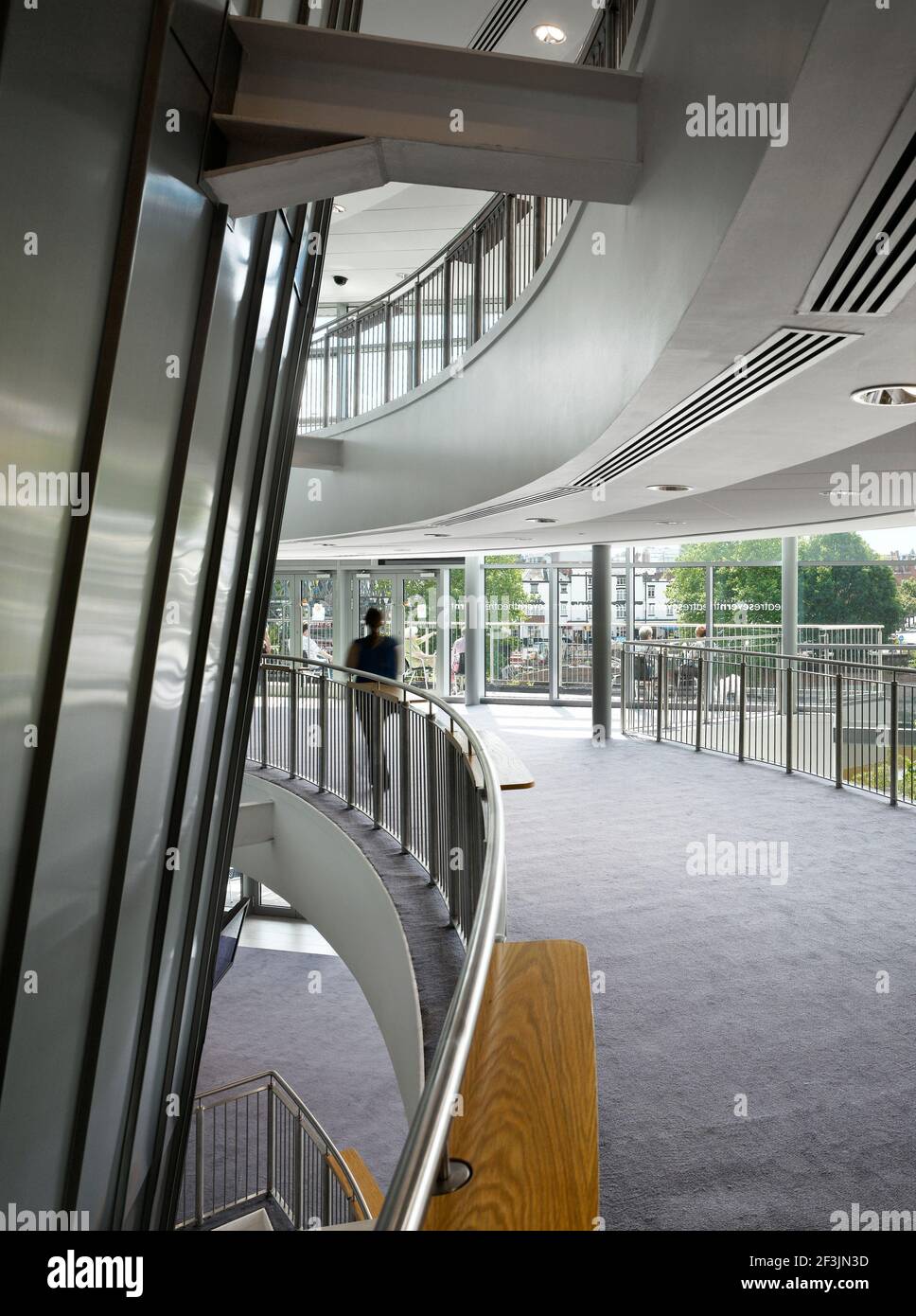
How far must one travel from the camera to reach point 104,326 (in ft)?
8.90

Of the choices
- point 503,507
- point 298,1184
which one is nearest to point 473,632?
point 503,507

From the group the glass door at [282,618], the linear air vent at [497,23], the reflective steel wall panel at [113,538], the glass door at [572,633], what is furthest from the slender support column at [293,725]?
the glass door at [572,633]

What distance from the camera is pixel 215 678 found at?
4.74m

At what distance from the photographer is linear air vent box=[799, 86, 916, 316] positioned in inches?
85.6

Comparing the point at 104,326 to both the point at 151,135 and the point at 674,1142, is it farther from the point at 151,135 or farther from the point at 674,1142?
the point at 674,1142

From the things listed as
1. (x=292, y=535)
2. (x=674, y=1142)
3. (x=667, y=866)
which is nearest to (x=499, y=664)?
(x=292, y=535)

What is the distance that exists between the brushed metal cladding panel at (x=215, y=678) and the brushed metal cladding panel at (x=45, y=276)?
1586mm

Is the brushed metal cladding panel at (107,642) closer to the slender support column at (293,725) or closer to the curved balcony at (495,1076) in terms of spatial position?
the curved balcony at (495,1076)

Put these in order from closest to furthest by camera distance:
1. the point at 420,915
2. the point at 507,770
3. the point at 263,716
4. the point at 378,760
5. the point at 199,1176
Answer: the point at 507,770 → the point at 420,915 → the point at 378,760 → the point at 199,1176 → the point at 263,716

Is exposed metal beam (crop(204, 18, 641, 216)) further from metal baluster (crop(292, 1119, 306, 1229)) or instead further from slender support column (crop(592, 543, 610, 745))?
slender support column (crop(592, 543, 610, 745))

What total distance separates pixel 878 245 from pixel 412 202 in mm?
11975

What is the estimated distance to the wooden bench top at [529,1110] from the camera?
1.94 metres

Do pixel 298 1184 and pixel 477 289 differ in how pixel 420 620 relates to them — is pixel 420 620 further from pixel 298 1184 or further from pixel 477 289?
pixel 298 1184

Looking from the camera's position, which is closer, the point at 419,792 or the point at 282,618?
the point at 419,792
